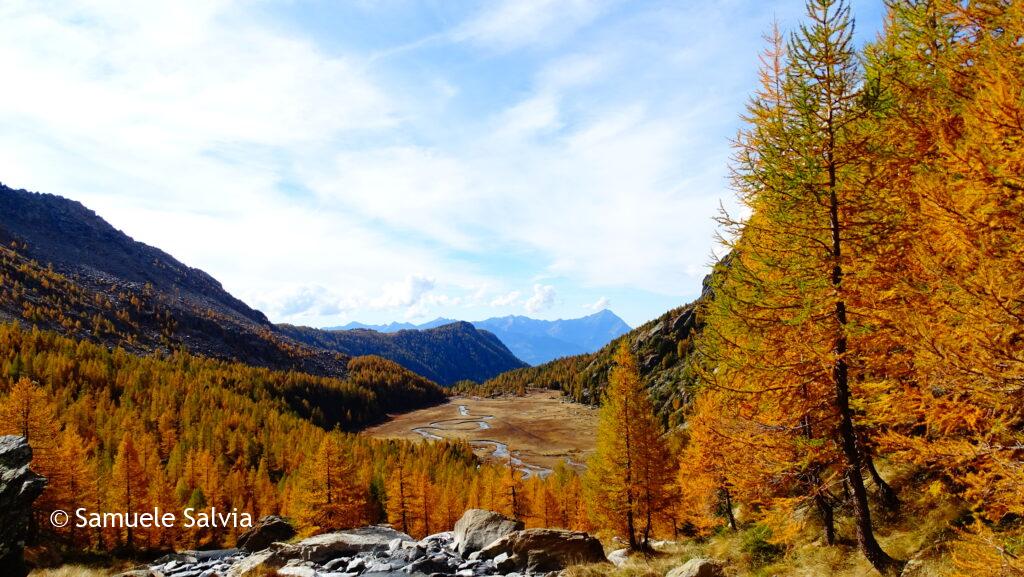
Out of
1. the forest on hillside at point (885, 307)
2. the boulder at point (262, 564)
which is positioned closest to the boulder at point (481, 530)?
the boulder at point (262, 564)

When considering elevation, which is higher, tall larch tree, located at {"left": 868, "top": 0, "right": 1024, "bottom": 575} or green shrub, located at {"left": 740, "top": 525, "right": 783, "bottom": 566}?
tall larch tree, located at {"left": 868, "top": 0, "right": 1024, "bottom": 575}

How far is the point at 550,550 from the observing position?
67.2ft

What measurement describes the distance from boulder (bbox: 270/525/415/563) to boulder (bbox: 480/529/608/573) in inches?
396

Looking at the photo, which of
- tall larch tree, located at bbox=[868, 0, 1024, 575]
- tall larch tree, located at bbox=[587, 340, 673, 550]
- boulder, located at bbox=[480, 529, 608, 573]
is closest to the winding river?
tall larch tree, located at bbox=[587, 340, 673, 550]

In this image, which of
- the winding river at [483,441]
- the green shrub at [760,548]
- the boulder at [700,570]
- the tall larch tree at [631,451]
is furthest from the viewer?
the winding river at [483,441]

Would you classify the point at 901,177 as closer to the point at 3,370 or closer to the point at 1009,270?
the point at 1009,270

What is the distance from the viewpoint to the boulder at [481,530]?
24.9 meters

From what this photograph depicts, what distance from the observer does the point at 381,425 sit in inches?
7441

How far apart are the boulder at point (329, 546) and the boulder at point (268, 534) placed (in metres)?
20.7

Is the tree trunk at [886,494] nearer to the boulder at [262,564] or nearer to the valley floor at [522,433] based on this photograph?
the boulder at [262,564]

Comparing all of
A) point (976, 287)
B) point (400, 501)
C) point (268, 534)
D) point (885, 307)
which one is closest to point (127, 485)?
point (268, 534)

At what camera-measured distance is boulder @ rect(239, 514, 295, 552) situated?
45312 millimetres

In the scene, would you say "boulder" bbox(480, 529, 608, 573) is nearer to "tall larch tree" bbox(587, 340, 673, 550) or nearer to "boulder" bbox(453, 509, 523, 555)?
"boulder" bbox(453, 509, 523, 555)

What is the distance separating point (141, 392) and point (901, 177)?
144m
